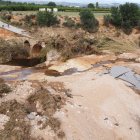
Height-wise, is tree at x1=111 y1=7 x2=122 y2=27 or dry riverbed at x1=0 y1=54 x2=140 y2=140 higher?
tree at x1=111 y1=7 x2=122 y2=27

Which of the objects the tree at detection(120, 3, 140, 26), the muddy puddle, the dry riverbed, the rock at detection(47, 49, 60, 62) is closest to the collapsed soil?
the dry riverbed

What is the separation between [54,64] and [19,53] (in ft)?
15.6

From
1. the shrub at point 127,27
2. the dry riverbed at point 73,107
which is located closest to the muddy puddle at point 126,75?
the dry riverbed at point 73,107

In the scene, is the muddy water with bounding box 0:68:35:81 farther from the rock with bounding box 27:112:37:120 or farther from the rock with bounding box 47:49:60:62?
the rock with bounding box 27:112:37:120

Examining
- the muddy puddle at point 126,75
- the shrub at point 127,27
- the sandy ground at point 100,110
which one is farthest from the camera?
the shrub at point 127,27

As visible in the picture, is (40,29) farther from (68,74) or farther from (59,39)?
(68,74)

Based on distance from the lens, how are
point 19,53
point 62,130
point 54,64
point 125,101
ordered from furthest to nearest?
point 19,53 < point 54,64 < point 125,101 < point 62,130

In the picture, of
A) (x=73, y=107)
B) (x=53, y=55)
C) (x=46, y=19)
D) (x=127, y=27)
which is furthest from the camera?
(x=127, y=27)

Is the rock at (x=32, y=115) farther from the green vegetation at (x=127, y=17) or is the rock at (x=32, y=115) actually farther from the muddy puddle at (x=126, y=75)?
the green vegetation at (x=127, y=17)

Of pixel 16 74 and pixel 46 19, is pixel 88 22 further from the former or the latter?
pixel 16 74

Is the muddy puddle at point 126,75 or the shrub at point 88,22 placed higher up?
the shrub at point 88,22

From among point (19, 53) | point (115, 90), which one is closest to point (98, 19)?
point (19, 53)

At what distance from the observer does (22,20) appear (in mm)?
43219

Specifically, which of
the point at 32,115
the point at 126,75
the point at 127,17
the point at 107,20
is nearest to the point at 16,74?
the point at 126,75
